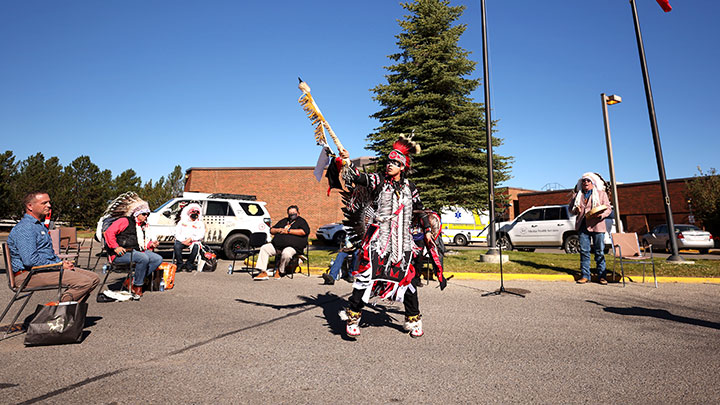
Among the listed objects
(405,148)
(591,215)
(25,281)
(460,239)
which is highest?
(405,148)

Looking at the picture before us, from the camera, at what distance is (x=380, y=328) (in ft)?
15.9

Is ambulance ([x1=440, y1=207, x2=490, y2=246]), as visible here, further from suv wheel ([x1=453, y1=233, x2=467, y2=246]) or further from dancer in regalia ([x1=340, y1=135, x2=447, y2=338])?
dancer in regalia ([x1=340, y1=135, x2=447, y2=338])

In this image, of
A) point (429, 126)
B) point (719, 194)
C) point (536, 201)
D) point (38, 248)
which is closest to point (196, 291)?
point (38, 248)

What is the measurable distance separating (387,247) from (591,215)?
19.3 ft

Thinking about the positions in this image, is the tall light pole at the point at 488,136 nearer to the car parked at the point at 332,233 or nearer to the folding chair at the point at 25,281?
the folding chair at the point at 25,281

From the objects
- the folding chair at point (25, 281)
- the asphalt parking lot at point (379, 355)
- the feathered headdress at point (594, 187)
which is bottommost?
the asphalt parking lot at point (379, 355)

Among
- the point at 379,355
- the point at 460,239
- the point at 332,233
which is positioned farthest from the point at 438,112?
the point at 379,355

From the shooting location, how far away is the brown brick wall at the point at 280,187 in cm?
3344

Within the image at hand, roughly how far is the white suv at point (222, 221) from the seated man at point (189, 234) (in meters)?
2.57

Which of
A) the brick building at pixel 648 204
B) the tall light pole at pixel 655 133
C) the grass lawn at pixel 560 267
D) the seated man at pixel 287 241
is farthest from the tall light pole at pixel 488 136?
the brick building at pixel 648 204

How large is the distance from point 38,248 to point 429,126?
41.8ft

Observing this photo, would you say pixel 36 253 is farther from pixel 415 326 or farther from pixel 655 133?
pixel 655 133

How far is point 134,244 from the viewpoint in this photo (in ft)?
22.7

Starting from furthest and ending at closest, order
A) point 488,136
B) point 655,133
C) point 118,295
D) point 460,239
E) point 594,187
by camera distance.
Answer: point 460,239 < point 488,136 < point 655,133 < point 594,187 < point 118,295
